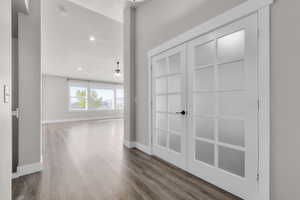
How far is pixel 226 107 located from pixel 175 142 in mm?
1154

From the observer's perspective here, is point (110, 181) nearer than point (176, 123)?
Yes

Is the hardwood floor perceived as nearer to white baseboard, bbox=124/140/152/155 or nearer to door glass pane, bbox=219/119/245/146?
white baseboard, bbox=124/140/152/155

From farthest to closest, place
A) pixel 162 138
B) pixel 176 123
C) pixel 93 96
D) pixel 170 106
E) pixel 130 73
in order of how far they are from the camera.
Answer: pixel 93 96 → pixel 130 73 → pixel 162 138 → pixel 170 106 → pixel 176 123

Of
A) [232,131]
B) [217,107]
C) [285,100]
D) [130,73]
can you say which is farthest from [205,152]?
[130,73]

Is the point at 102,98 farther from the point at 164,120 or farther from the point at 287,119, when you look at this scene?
the point at 287,119

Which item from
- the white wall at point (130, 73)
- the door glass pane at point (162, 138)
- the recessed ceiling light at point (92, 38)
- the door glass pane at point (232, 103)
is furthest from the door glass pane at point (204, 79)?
the recessed ceiling light at point (92, 38)

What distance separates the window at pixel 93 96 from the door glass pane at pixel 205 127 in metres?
8.87

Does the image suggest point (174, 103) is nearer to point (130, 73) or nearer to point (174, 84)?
point (174, 84)

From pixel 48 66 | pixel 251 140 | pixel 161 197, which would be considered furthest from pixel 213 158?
pixel 48 66

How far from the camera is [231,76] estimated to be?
1.87 metres

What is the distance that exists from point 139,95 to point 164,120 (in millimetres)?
1065

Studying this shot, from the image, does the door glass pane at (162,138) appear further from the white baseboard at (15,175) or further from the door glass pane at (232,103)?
the white baseboard at (15,175)

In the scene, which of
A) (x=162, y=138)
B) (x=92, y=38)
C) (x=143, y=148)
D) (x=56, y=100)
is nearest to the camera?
(x=162, y=138)

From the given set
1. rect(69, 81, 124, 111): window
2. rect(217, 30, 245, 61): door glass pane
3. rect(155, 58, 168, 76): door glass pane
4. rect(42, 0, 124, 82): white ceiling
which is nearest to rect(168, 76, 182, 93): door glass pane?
rect(155, 58, 168, 76): door glass pane
